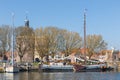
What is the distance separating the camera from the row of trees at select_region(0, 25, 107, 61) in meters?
106

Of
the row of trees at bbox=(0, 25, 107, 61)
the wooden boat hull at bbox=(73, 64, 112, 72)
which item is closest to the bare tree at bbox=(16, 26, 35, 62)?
the row of trees at bbox=(0, 25, 107, 61)

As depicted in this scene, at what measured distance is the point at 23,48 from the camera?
4220 inches

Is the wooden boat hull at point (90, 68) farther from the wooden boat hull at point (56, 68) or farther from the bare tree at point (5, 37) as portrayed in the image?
the bare tree at point (5, 37)

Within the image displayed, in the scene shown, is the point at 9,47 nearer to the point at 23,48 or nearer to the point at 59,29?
the point at 23,48

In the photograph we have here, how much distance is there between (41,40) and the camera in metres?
110

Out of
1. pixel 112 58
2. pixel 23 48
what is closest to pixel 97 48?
pixel 112 58

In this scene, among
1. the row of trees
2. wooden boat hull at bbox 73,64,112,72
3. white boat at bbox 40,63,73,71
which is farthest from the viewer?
the row of trees

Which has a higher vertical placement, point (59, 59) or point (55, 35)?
point (55, 35)

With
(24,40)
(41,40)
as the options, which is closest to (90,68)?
(41,40)

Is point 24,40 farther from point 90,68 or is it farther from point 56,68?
point 90,68

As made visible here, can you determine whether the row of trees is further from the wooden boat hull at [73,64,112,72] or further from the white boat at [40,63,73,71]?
the wooden boat hull at [73,64,112,72]

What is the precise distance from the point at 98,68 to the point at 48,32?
22.4m

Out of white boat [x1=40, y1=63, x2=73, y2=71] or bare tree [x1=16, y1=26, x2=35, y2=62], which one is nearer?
white boat [x1=40, y1=63, x2=73, y2=71]

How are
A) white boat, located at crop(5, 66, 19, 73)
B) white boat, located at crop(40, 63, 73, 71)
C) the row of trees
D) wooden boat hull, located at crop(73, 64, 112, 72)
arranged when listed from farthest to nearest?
the row of trees → white boat, located at crop(40, 63, 73, 71) → wooden boat hull, located at crop(73, 64, 112, 72) → white boat, located at crop(5, 66, 19, 73)
